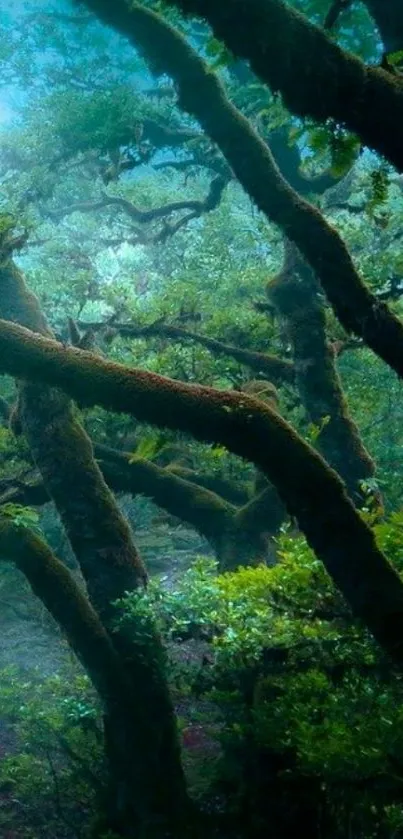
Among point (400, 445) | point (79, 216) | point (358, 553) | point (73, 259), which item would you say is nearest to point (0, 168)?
point (73, 259)

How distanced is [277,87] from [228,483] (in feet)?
30.7

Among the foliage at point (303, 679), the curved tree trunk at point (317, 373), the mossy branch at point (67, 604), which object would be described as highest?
the curved tree trunk at point (317, 373)

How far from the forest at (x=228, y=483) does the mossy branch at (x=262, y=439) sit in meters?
0.02

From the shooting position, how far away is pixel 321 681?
5.81 meters

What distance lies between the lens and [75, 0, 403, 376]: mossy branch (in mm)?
4465

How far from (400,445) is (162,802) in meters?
11.2

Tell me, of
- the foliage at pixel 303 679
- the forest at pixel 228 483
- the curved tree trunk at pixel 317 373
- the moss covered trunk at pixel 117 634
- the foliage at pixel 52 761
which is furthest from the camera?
the curved tree trunk at pixel 317 373

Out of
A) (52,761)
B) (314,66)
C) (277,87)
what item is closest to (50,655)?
(52,761)

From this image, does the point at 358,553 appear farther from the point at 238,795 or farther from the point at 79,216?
the point at 79,216

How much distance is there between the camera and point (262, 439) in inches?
224

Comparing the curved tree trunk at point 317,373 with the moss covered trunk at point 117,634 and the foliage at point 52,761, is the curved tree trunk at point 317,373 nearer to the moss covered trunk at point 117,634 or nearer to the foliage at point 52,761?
the moss covered trunk at point 117,634

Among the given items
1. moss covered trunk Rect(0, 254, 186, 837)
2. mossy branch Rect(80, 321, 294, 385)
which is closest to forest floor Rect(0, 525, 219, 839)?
moss covered trunk Rect(0, 254, 186, 837)

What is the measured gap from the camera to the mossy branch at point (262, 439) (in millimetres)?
5332

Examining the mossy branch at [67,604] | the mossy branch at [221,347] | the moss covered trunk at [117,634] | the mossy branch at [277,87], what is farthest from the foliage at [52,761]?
the mossy branch at [221,347]
